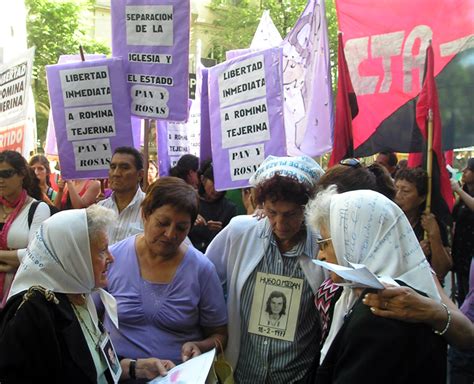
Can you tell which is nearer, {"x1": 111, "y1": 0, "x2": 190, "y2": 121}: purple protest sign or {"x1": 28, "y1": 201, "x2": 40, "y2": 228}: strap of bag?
{"x1": 28, "y1": 201, "x2": 40, "y2": 228}: strap of bag

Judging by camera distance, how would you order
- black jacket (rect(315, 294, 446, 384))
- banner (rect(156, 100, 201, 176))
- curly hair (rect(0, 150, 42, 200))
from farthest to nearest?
1. banner (rect(156, 100, 201, 176))
2. curly hair (rect(0, 150, 42, 200))
3. black jacket (rect(315, 294, 446, 384))

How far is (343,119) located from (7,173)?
258 cm

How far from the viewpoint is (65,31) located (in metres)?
20.2

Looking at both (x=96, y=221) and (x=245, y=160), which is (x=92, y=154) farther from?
(x=96, y=221)

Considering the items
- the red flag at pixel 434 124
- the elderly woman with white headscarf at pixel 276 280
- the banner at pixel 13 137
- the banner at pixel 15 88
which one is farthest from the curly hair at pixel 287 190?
the banner at pixel 15 88

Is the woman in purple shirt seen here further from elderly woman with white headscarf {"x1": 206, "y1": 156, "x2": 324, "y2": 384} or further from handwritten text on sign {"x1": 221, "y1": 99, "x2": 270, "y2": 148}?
handwritten text on sign {"x1": 221, "y1": 99, "x2": 270, "y2": 148}

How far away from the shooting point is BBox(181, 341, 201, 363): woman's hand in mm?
2318

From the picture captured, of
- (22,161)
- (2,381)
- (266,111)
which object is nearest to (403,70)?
(266,111)

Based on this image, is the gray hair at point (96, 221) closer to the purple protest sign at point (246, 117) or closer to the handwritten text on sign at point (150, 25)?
the purple protest sign at point (246, 117)

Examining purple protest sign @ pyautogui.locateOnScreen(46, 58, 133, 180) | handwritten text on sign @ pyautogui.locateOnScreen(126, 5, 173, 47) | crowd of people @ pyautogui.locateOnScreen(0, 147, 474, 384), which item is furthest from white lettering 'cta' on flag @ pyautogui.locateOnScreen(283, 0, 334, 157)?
crowd of people @ pyautogui.locateOnScreen(0, 147, 474, 384)

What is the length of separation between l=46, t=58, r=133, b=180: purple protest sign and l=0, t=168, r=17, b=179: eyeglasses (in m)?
0.84

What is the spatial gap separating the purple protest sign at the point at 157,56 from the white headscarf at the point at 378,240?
9.49 ft

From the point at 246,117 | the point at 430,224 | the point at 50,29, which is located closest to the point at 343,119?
the point at 246,117

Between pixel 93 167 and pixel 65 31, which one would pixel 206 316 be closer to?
pixel 93 167
